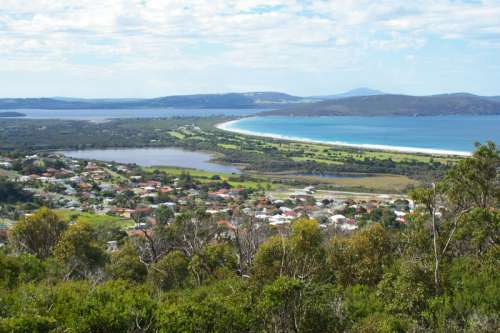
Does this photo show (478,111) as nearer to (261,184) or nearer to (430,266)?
(261,184)

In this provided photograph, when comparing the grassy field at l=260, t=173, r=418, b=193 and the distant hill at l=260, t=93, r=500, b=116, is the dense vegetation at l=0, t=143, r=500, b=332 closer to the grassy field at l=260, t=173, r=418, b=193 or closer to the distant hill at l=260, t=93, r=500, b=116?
the grassy field at l=260, t=173, r=418, b=193

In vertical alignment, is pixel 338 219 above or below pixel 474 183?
below

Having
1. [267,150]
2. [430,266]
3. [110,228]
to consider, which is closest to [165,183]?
[110,228]

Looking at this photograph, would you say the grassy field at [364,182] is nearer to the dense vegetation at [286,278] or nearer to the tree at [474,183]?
the dense vegetation at [286,278]

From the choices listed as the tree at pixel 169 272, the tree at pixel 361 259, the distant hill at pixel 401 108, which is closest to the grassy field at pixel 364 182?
the tree at pixel 361 259

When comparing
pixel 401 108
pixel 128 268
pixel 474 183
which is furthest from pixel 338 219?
pixel 401 108

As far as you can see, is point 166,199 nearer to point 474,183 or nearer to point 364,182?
point 364,182

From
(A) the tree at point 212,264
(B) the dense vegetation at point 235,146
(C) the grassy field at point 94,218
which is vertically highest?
(A) the tree at point 212,264
